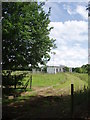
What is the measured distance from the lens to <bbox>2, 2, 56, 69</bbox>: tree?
9586mm

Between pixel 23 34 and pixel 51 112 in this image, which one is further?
pixel 23 34

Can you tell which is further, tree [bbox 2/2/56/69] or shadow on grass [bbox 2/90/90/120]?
tree [bbox 2/2/56/69]

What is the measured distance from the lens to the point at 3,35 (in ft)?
31.6

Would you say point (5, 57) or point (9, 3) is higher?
point (9, 3)

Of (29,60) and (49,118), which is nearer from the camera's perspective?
(49,118)

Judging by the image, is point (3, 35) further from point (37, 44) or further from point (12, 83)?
point (12, 83)

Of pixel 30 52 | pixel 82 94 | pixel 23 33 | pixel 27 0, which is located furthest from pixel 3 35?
pixel 82 94

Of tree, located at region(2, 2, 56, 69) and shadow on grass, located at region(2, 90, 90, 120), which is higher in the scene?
tree, located at region(2, 2, 56, 69)

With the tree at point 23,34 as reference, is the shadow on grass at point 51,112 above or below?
below

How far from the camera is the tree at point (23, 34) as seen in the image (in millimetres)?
9586

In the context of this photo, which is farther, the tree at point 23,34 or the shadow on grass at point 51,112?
the tree at point 23,34

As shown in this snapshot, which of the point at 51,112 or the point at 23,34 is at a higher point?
the point at 23,34

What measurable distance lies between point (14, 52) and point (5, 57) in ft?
2.08

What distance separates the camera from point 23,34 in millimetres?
9664
